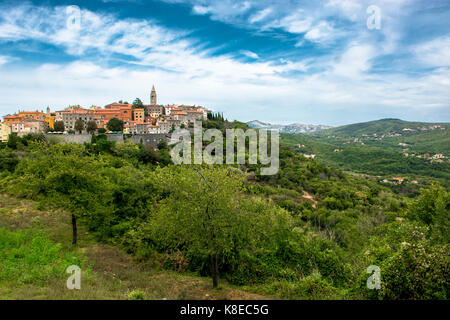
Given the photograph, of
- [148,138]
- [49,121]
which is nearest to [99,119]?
[49,121]

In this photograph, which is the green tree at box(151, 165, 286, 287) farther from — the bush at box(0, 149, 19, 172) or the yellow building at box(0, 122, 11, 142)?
the yellow building at box(0, 122, 11, 142)

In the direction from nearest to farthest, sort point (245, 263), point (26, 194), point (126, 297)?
point (126, 297) < point (245, 263) < point (26, 194)

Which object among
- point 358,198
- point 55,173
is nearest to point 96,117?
point 55,173

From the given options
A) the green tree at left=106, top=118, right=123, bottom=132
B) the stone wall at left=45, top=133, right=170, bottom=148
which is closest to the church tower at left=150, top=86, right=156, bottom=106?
the green tree at left=106, top=118, right=123, bottom=132

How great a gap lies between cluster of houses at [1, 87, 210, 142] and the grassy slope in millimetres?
48955

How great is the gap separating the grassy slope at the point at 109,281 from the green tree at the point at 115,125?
46.9 m

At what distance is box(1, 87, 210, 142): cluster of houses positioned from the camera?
2259 inches

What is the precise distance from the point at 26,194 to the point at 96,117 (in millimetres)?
46421

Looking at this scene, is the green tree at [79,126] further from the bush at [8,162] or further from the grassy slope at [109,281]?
the grassy slope at [109,281]

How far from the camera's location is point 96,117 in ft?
220

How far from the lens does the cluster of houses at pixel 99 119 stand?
57381 mm

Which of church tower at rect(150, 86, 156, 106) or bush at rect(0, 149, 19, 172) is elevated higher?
church tower at rect(150, 86, 156, 106)

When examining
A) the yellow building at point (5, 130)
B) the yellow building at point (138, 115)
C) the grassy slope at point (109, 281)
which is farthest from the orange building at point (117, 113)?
the grassy slope at point (109, 281)
